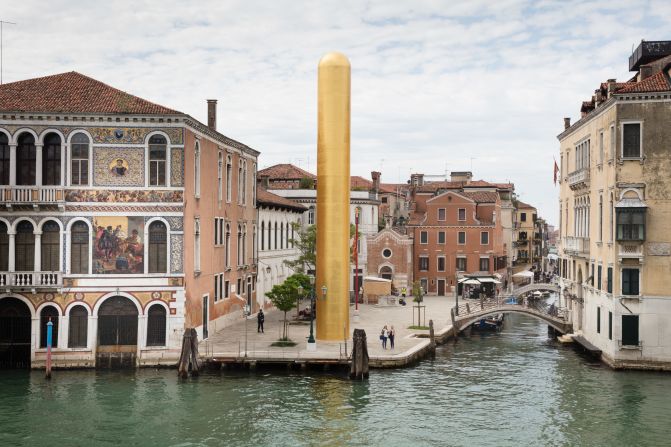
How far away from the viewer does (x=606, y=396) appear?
2909 centimetres

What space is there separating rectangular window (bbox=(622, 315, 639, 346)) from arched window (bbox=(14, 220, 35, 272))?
969 inches

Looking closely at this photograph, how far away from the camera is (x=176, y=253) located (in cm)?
3288

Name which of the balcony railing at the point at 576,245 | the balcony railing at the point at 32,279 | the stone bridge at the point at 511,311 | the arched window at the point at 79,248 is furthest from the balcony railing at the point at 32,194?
the balcony railing at the point at 576,245

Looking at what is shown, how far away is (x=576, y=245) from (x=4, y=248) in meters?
27.7

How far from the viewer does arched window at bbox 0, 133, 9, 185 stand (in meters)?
32.3

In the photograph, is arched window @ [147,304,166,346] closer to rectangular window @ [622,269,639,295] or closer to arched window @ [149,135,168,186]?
arched window @ [149,135,168,186]

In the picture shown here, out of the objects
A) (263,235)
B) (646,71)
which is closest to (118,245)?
(263,235)

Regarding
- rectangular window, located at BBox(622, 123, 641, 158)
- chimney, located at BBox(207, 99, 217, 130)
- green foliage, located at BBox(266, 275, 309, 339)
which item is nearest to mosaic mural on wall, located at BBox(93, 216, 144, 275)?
green foliage, located at BBox(266, 275, 309, 339)

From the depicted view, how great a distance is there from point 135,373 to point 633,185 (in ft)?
72.0

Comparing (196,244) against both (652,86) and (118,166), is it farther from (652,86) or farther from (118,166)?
(652,86)

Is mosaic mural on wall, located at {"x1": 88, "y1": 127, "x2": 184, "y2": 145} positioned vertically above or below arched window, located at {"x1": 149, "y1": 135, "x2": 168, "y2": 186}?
above

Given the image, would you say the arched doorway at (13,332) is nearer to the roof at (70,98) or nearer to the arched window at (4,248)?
the arched window at (4,248)

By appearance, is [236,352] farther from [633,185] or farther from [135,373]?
[633,185]

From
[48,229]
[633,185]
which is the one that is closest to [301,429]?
[48,229]
